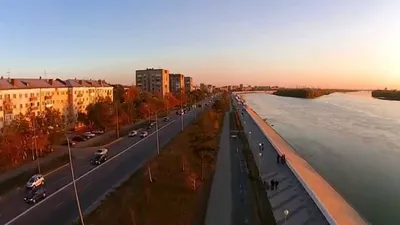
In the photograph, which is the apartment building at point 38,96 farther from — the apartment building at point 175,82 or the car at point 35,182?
the apartment building at point 175,82

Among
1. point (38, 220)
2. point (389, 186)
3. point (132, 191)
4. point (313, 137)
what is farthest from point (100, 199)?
point (313, 137)

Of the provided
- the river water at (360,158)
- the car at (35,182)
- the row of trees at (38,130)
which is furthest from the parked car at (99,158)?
the river water at (360,158)

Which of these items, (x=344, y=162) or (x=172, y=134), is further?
(x=172, y=134)

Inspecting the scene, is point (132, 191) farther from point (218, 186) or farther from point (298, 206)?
point (298, 206)

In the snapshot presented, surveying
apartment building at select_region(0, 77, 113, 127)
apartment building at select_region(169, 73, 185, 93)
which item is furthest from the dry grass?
apartment building at select_region(169, 73, 185, 93)

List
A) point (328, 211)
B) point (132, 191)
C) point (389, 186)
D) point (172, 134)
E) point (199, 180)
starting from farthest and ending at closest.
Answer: point (172, 134) → point (389, 186) → point (199, 180) → point (132, 191) → point (328, 211)

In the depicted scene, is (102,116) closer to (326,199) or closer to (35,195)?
(35,195)

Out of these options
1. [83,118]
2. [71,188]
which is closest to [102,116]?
[83,118]
